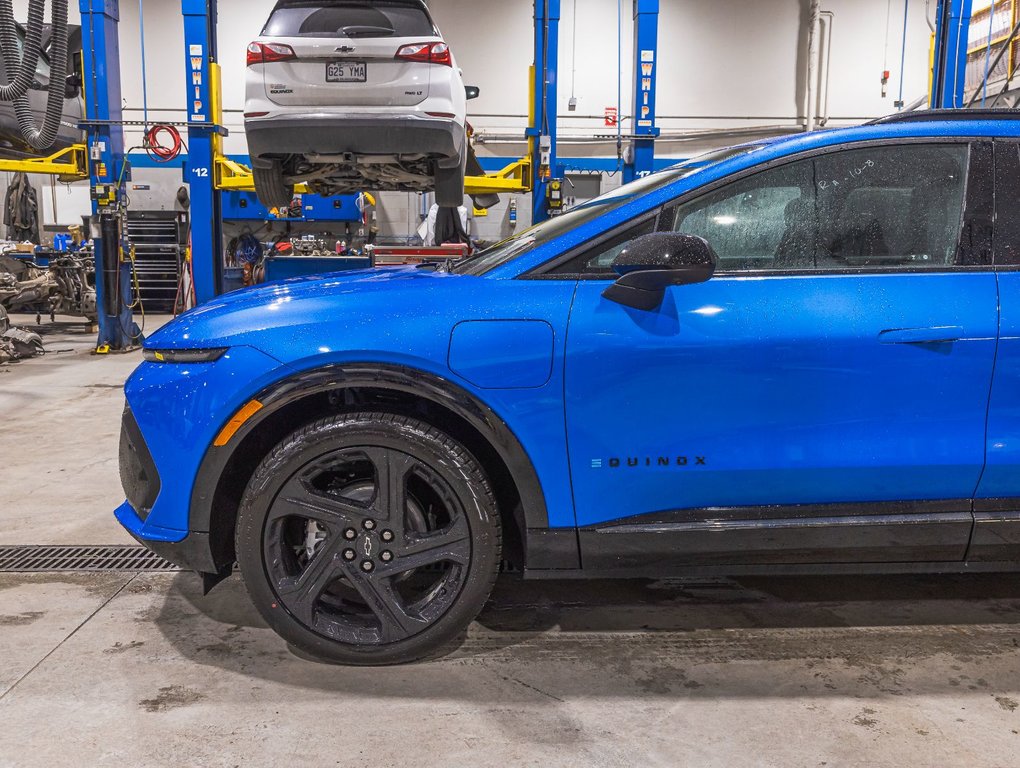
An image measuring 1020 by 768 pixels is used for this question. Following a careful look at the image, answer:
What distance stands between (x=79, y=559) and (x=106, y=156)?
6934mm

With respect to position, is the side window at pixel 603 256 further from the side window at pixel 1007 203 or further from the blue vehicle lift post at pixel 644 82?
the blue vehicle lift post at pixel 644 82

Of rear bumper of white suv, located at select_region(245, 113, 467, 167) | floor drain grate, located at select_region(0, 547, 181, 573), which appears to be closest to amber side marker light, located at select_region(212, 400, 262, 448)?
floor drain grate, located at select_region(0, 547, 181, 573)

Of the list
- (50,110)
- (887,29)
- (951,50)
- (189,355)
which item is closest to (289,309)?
(189,355)

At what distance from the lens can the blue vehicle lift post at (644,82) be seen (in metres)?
8.24

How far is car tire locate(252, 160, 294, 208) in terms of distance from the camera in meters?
6.40

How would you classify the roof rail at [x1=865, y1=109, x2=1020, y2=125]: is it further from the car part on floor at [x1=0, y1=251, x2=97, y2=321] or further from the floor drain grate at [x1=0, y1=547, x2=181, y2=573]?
the car part on floor at [x1=0, y1=251, x2=97, y2=321]

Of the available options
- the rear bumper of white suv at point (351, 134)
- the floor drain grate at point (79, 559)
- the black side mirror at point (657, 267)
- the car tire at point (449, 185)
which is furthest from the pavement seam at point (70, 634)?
the car tire at point (449, 185)

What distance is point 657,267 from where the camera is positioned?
2303mm

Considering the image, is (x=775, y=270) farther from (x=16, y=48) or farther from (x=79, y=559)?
(x=16, y=48)

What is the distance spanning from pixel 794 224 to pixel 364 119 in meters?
3.82

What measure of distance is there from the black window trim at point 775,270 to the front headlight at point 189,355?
0.88 meters

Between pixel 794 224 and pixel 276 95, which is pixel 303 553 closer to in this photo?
pixel 794 224

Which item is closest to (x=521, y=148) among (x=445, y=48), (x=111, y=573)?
(x=445, y=48)

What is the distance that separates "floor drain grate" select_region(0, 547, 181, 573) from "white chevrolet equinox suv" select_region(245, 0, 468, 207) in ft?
10.5
